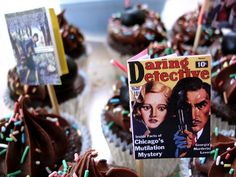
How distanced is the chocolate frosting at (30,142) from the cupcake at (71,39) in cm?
104

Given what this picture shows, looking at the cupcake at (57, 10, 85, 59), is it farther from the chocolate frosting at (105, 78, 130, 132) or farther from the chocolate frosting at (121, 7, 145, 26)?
the chocolate frosting at (105, 78, 130, 132)

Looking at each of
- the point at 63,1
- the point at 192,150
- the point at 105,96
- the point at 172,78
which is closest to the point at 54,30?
the point at 172,78

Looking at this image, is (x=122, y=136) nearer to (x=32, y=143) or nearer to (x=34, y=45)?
(x=32, y=143)

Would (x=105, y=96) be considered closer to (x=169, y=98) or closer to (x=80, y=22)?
(x=80, y=22)

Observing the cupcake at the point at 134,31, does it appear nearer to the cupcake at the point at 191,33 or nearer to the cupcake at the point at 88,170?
the cupcake at the point at 191,33

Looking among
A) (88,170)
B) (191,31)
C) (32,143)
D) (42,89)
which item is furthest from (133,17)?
A: (88,170)

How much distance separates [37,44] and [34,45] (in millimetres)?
20

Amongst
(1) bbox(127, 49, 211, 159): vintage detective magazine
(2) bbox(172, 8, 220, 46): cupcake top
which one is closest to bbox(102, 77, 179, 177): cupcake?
(1) bbox(127, 49, 211, 159): vintage detective magazine

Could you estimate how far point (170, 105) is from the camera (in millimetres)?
1358

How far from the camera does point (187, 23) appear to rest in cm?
305

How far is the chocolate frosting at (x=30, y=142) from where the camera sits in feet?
5.87

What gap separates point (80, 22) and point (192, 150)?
232cm

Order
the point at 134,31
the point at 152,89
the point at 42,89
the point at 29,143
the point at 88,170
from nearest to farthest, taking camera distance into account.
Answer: the point at 152,89, the point at 88,170, the point at 29,143, the point at 42,89, the point at 134,31

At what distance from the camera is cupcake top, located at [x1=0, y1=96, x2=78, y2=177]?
179cm
